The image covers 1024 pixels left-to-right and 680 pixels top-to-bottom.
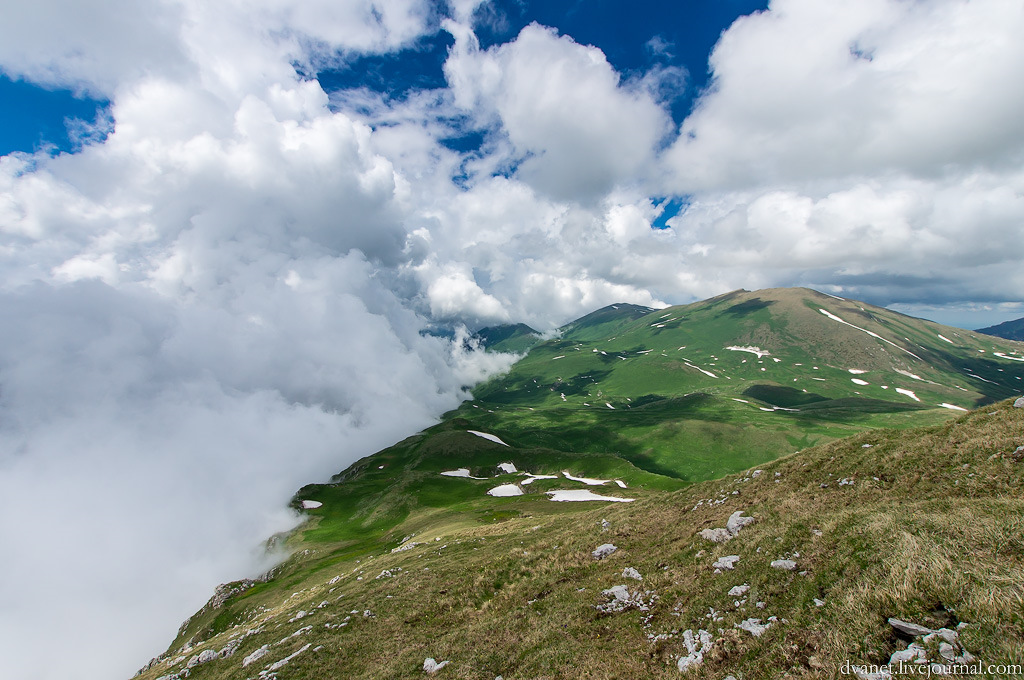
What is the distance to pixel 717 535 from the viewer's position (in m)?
22.4

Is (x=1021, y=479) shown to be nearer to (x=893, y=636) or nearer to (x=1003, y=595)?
(x=1003, y=595)

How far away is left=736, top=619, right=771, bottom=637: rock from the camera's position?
496 inches

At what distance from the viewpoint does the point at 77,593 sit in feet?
612

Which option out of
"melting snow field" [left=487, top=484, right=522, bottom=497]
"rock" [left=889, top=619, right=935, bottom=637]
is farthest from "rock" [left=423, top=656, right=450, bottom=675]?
"melting snow field" [left=487, top=484, right=522, bottom=497]

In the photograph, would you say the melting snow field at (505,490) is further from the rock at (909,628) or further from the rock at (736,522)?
the rock at (909,628)

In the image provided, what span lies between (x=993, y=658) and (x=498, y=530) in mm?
47111

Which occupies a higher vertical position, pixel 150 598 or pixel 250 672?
pixel 250 672

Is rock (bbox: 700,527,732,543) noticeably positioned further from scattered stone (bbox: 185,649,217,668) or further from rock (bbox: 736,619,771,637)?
scattered stone (bbox: 185,649,217,668)

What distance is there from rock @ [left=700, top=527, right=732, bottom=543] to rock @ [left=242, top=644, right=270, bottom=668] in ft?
100

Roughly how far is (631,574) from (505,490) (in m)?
110

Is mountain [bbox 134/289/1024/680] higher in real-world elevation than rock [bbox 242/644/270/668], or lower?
higher

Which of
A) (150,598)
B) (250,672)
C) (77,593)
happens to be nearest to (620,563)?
(250,672)

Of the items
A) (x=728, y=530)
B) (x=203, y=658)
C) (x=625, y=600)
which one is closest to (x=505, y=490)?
(x=203, y=658)

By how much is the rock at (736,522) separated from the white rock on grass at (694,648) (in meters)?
10.4
